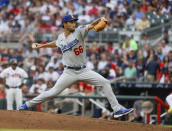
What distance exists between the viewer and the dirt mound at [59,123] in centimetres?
851

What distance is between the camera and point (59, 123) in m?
8.78

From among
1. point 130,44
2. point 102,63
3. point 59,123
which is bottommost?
point 59,123

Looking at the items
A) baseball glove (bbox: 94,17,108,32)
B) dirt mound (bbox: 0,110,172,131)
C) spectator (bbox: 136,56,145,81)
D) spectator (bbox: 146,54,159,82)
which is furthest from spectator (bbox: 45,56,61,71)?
baseball glove (bbox: 94,17,108,32)

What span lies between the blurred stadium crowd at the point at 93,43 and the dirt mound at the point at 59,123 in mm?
4075

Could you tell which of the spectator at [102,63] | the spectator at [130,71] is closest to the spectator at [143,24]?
the spectator at [102,63]

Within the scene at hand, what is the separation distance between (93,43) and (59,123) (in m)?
9.08

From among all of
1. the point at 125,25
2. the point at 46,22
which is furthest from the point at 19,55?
the point at 125,25

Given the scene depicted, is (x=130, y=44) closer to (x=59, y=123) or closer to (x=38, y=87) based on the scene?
(x=38, y=87)

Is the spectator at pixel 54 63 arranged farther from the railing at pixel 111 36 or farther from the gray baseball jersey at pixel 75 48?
the gray baseball jersey at pixel 75 48

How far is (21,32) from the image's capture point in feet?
64.4

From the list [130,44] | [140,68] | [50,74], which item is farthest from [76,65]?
[130,44]

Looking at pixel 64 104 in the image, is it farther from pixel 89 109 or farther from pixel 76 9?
pixel 76 9

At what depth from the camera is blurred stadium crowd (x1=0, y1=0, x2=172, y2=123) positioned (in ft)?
49.9

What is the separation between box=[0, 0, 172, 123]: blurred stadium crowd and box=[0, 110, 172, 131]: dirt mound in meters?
4.07
